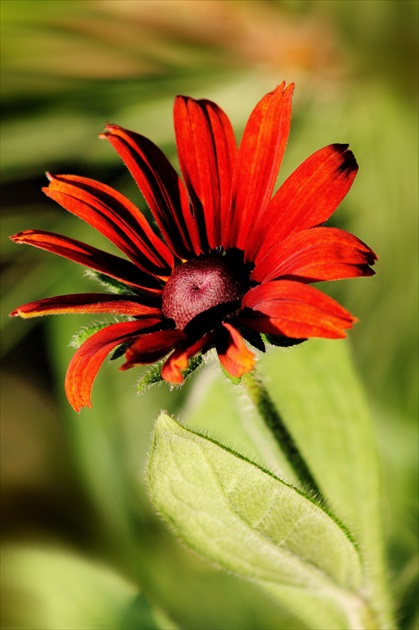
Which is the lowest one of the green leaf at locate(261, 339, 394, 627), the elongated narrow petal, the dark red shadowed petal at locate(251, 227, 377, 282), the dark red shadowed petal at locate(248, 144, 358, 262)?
the green leaf at locate(261, 339, 394, 627)

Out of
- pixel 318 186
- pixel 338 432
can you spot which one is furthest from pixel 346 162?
pixel 338 432

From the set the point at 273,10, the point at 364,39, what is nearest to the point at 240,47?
the point at 273,10

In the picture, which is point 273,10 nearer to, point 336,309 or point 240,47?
point 240,47

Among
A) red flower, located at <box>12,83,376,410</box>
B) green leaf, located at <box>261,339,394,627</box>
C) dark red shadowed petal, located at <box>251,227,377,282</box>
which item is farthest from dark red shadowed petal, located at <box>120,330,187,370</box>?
green leaf, located at <box>261,339,394,627</box>

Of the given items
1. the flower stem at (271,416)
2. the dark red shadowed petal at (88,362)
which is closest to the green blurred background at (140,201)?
the flower stem at (271,416)

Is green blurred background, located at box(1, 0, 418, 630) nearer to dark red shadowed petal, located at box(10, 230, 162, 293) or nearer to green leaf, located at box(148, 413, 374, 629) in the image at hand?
green leaf, located at box(148, 413, 374, 629)

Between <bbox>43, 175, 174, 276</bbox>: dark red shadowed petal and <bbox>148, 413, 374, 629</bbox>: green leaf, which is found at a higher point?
<bbox>43, 175, 174, 276</bbox>: dark red shadowed petal

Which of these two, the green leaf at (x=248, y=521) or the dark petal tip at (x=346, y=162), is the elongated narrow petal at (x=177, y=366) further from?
the dark petal tip at (x=346, y=162)
